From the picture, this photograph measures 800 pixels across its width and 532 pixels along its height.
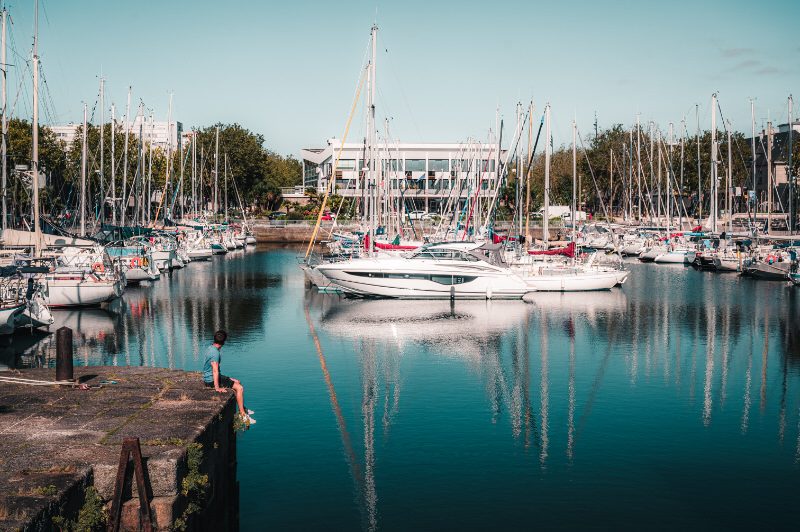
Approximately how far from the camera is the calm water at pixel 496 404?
20125 mm

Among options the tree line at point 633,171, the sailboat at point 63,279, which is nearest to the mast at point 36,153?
the sailboat at point 63,279

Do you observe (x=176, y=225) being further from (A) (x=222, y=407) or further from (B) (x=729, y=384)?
(A) (x=222, y=407)

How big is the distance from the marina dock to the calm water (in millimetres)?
2186

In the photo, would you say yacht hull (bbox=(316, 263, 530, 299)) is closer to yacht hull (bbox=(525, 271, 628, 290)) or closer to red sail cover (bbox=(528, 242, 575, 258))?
yacht hull (bbox=(525, 271, 628, 290))

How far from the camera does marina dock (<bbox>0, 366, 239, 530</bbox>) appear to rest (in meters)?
14.3

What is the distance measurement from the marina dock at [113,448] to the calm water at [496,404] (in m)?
2.19

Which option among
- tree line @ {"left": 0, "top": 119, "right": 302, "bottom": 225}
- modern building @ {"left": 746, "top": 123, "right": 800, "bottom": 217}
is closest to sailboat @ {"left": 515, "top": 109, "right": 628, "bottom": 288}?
tree line @ {"left": 0, "top": 119, "right": 302, "bottom": 225}

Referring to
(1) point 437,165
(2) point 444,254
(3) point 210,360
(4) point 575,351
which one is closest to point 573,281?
(2) point 444,254

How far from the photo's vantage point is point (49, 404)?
63.2 ft

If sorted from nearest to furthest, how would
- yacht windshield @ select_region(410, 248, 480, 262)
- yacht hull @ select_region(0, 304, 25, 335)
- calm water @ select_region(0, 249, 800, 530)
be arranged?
1. calm water @ select_region(0, 249, 800, 530)
2. yacht hull @ select_region(0, 304, 25, 335)
3. yacht windshield @ select_region(410, 248, 480, 262)

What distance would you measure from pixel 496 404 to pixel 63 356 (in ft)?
46.4

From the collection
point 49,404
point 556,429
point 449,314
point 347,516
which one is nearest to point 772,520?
point 556,429

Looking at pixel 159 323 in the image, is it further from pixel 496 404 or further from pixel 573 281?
pixel 573 281

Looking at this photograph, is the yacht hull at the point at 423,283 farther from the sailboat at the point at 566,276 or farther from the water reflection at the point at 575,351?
the sailboat at the point at 566,276
